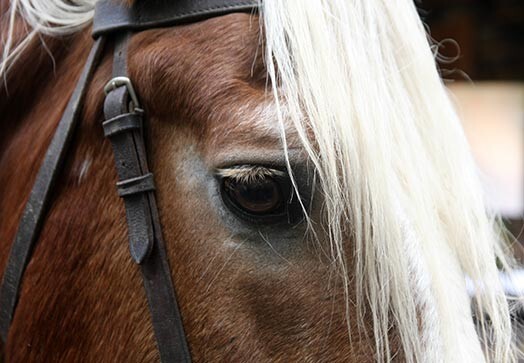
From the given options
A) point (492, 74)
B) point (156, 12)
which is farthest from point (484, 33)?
point (156, 12)

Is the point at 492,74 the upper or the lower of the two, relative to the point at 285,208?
upper

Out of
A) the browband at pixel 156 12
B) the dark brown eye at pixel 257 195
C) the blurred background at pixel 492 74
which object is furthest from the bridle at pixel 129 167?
the blurred background at pixel 492 74

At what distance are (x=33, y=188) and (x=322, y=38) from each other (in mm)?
450

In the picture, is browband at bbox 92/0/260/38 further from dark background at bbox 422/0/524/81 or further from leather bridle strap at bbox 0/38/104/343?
dark background at bbox 422/0/524/81

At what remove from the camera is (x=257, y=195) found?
867 mm

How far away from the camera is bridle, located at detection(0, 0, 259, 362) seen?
91 centimetres

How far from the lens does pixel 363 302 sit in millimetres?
838

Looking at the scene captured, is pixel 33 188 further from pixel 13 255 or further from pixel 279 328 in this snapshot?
pixel 279 328

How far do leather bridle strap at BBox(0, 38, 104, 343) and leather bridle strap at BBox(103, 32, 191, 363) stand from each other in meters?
0.07

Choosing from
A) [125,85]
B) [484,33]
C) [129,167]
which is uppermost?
[484,33]

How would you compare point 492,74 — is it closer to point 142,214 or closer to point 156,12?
point 156,12

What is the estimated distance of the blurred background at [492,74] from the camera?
10.7 feet

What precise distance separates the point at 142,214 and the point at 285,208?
19 centimetres

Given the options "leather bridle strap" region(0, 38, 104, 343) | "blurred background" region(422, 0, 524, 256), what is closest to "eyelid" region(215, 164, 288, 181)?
"leather bridle strap" region(0, 38, 104, 343)
